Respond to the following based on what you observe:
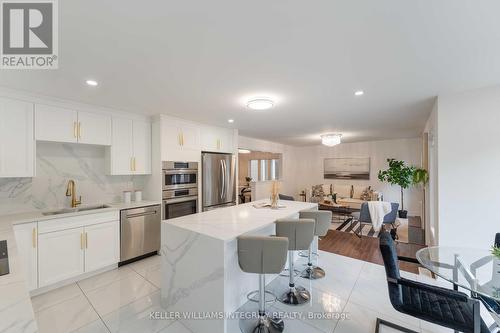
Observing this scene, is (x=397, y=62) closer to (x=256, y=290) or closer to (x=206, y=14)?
(x=206, y=14)

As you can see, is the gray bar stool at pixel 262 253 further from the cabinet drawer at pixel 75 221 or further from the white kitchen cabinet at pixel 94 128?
→ the white kitchen cabinet at pixel 94 128

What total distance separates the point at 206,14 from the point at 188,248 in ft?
6.25

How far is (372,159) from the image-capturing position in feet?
24.0

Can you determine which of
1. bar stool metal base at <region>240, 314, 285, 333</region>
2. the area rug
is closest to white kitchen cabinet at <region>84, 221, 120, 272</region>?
bar stool metal base at <region>240, 314, 285, 333</region>

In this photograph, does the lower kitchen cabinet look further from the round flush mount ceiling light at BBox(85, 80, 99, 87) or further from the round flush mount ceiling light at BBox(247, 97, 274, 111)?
the round flush mount ceiling light at BBox(247, 97, 274, 111)

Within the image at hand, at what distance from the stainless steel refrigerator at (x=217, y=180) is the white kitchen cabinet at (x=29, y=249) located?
7.68ft

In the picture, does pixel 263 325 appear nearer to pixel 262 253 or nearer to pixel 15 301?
pixel 262 253

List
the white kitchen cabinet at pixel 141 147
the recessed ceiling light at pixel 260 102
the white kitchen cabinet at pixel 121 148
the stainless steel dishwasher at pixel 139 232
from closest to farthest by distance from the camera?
the recessed ceiling light at pixel 260 102 → the stainless steel dishwasher at pixel 139 232 → the white kitchen cabinet at pixel 121 148 → the white kitchen cabinet at pixel 141 147

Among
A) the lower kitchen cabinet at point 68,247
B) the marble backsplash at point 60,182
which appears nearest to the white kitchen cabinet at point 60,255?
the lower kitchen cabinet at point 68,247

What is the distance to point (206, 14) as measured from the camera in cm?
128

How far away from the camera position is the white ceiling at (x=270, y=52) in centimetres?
125

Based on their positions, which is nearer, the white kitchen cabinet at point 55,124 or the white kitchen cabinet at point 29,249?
the white kitchen cabinet at point 29,249

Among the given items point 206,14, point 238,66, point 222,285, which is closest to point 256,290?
point 222,285

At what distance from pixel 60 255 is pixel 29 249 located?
316 mm
